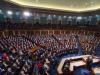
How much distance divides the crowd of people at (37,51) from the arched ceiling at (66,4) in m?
3.94

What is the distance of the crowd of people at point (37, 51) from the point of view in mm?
12461

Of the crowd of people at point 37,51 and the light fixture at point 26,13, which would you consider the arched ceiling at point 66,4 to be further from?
the crowd of people at point 37,51

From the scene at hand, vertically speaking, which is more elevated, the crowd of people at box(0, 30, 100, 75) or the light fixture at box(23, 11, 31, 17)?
the light fixture at box(23, 11, 31, 17)

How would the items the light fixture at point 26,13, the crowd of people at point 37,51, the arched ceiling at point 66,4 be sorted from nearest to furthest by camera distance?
the crowd of people at point 37,51, the arched ceiling at point 66,4, the light fixture at point 26,13

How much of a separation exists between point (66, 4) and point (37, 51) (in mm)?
12018

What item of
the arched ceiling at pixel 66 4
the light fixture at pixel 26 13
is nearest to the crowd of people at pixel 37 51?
the light fixture at pixel 26 13

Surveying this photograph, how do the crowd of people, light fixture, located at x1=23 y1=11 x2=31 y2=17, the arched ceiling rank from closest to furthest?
the crowd of people < the arched ceiling < light fixture, located at x1=23 y1=11 x2=31 y2=17

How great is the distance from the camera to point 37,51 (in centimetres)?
1741

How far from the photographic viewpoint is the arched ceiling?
25031 millimetres

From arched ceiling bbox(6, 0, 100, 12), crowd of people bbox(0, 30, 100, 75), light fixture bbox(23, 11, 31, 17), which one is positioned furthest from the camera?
light fixture bbox(23, 11, 31, 17)

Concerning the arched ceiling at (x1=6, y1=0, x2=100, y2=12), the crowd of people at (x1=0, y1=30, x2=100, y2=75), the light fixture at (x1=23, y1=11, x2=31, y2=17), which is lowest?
the crowd of people at (x1=0, y1=30, x2=100, y2=75)

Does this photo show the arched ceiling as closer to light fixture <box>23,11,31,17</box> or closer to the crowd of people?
light fixture <box>23,11,31,17</box>

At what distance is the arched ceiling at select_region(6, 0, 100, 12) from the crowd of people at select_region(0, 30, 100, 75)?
3.94m

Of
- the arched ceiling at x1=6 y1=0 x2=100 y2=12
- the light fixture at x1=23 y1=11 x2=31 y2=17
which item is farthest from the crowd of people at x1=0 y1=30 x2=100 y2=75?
the arched ceiling at x1=6 y1=0 x2=100 y2=12
